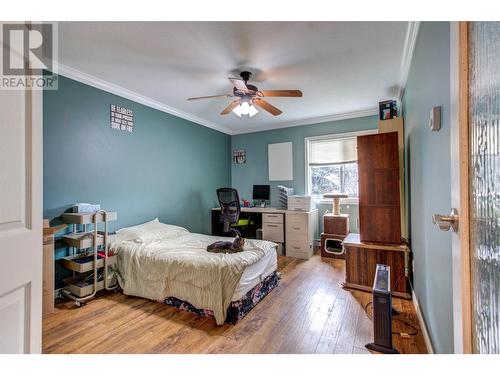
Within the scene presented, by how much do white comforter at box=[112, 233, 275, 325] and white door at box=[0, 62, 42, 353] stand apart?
1186 millimetres

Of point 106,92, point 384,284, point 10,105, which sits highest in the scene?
point 106,92

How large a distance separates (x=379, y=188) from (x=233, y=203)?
6.86ft

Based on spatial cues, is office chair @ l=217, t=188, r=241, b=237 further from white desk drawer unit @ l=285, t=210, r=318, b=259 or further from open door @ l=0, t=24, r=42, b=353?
open door @ l=0, t=24, r=42, b=353

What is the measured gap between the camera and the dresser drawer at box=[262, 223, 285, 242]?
4.01 meters

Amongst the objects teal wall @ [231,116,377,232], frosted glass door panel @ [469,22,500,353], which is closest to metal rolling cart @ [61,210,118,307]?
frosted glass door panel @ [469,22,500,353]

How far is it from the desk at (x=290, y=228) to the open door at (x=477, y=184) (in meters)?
3.02

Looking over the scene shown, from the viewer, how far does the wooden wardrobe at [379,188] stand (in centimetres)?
244

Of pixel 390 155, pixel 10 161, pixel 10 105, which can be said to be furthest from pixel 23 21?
pixel 390 155

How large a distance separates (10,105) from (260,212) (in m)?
3.71

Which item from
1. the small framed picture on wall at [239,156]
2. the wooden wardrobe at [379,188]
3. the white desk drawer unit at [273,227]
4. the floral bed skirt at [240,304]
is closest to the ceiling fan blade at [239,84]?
the wooden wardrobe at [379,188]

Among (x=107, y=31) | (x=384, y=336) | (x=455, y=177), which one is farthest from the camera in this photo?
(x=107, y=31)
